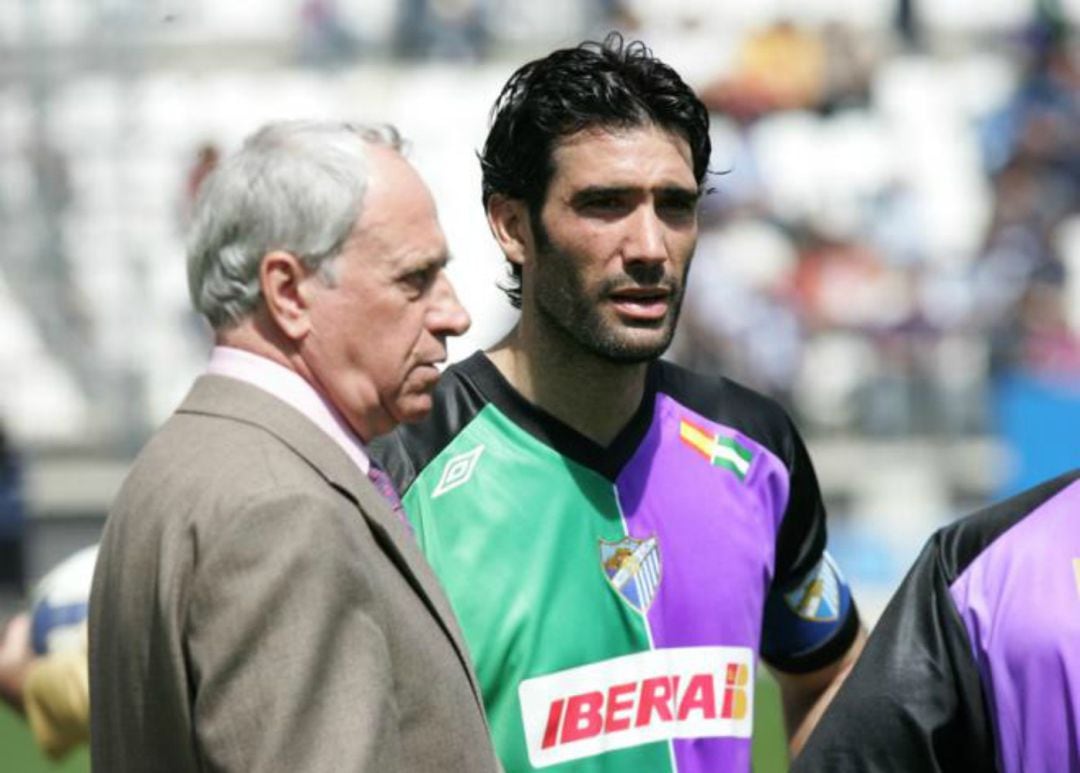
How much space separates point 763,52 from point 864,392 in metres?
2.99

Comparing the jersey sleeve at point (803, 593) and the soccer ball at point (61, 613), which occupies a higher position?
the jersey sleeve at point (803, 593)

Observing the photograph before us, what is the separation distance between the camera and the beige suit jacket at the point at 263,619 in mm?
2350

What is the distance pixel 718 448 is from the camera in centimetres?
372

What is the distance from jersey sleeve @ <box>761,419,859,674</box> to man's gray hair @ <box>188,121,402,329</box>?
1422 mm

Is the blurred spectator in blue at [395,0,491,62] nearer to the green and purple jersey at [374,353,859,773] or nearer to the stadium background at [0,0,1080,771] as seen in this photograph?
the stadium background at [0,0,1080,771]

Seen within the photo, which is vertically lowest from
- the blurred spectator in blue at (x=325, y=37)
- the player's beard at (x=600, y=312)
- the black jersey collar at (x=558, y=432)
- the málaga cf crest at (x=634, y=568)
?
the blurred spectator in blue at (x=325, y=37)

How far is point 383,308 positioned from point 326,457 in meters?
0.20

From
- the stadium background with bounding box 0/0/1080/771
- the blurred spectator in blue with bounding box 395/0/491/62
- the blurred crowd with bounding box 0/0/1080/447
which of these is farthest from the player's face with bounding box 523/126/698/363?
the blurred spectator in blue with bounding box 395/0/491/62

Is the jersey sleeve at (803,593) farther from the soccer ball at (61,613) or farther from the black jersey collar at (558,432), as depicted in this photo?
the soccer ball at (61,613)

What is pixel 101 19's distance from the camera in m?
14.7

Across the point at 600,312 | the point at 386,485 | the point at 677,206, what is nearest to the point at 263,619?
the point at 386,485

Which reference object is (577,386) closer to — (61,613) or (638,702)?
(638,702)

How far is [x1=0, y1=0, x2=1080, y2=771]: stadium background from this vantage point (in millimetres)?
13328

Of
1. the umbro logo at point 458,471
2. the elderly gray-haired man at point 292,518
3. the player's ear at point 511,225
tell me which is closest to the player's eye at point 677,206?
the player's ear at point 511,225
